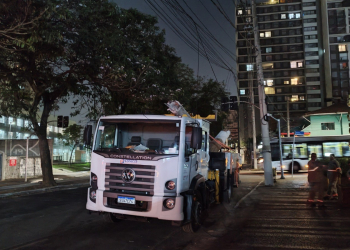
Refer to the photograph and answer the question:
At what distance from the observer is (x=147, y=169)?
6211mm

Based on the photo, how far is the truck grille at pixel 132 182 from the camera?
20.3ft

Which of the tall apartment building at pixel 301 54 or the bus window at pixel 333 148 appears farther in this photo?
the tall apartment building at pixel 301 54

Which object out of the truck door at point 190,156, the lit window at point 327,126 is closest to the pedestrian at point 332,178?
the truck door at point 190,156

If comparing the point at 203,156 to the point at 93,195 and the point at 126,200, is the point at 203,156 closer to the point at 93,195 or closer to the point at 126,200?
the point at 126,200

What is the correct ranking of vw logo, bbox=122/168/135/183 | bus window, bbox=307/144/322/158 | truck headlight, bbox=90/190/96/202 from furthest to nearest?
1. bus window, bbox=307/144/322/158
2. truck headlight, bbox=90/190/96/202
3. vw logo, bbox=122/168/135/183

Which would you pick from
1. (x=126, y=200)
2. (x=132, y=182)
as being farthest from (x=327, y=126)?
(x=126, y=200)

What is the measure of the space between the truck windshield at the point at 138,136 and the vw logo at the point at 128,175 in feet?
1.23

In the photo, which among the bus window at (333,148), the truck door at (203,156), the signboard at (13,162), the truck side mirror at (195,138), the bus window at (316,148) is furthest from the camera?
the bus window at (316,148)

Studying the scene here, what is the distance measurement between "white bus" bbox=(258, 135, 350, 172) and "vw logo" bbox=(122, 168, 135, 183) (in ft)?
77.4

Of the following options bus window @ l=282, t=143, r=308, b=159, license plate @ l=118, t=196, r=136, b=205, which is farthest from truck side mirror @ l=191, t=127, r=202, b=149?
bus window @ l=282, t=143, r=308, b=159

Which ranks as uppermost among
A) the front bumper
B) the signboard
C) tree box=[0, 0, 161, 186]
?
tree box=[0, 0, 161, 186]

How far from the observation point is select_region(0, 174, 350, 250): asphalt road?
6078 mm

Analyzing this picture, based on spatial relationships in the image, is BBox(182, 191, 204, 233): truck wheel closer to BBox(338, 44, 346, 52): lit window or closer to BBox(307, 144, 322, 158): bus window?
BBox(307, 144, 322, 158): bus window

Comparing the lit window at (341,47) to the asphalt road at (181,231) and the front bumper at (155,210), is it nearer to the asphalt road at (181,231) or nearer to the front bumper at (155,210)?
the asphalt road at (181,231)
